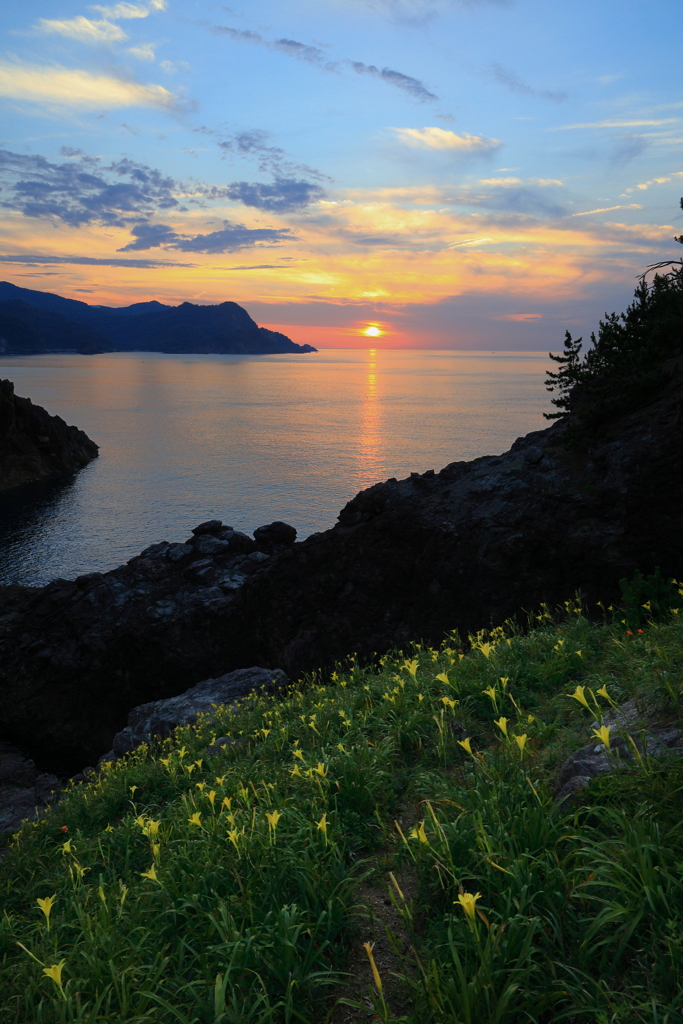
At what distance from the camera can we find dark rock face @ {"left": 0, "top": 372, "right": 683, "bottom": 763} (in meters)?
17.9

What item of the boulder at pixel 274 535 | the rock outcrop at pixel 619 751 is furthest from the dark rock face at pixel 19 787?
the boulder at pixel 274 535

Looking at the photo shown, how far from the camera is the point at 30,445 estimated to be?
75062 mm

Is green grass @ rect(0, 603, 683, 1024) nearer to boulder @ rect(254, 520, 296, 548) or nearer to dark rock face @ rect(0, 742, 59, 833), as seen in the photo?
dark rock face @ rect(0, 742, 59, 833)

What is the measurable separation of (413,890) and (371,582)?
17.6 metres

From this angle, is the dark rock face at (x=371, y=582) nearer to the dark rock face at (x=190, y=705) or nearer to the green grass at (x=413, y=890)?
the dark rock face at (x=190, y=705)

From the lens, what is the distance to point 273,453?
81125 mm

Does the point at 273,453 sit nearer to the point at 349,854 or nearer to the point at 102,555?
the point at 102,555

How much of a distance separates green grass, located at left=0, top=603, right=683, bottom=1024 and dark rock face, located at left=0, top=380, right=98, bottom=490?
7734 cm

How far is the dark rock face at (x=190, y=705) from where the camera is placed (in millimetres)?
14922

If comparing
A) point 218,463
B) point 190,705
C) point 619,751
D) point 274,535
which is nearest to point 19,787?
point 190,705

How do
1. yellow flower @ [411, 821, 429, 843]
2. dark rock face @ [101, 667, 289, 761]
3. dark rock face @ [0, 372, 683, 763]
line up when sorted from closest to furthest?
yellow flower @ [411, 821, 429, 843], dark rock face @ [101, 667, 289, 761], dark rock face @ [0, 372, 683, 763]

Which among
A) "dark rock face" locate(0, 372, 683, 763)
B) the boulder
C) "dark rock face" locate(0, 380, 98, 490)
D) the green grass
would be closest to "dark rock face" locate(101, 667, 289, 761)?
"dark rock face" locate(0, 372, 683, 763)

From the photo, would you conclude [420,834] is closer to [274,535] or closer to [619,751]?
[619,751]

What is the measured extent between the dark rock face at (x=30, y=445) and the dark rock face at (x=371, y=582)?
166 feet
